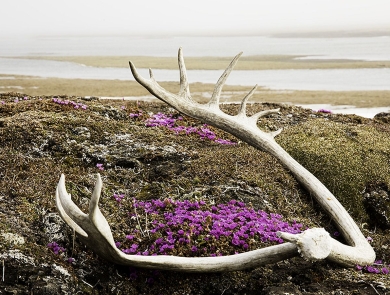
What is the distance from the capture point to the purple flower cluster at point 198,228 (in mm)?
6242

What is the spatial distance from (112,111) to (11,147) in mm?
3642

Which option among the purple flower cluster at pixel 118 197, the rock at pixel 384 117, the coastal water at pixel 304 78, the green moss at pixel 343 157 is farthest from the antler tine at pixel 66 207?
the coastal water at pixel 304 78

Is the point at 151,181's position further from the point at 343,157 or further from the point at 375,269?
the point at 343,157

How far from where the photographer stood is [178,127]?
1141 cm

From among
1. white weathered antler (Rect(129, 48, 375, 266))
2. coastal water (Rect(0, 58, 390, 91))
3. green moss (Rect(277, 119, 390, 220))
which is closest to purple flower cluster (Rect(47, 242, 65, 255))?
white weathered antler (Rect(129, 48, 375, 266))

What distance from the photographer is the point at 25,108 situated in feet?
39.3

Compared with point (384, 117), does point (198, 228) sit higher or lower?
lower

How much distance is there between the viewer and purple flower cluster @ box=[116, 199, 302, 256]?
6.24 m

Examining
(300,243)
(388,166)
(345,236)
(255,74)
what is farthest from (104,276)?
(255,74)

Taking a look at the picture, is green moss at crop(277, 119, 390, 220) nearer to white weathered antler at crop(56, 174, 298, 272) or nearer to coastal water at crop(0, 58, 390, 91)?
white weathered antler at crop(56, 174, 298, 272)

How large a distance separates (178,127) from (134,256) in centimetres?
607

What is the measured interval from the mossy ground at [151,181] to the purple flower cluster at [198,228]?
0.89ft

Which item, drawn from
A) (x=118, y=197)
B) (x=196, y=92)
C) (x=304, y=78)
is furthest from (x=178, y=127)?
(x=304, y=78)

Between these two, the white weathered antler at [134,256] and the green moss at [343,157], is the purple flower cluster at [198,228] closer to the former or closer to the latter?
the white weathered antler at [134,256]
